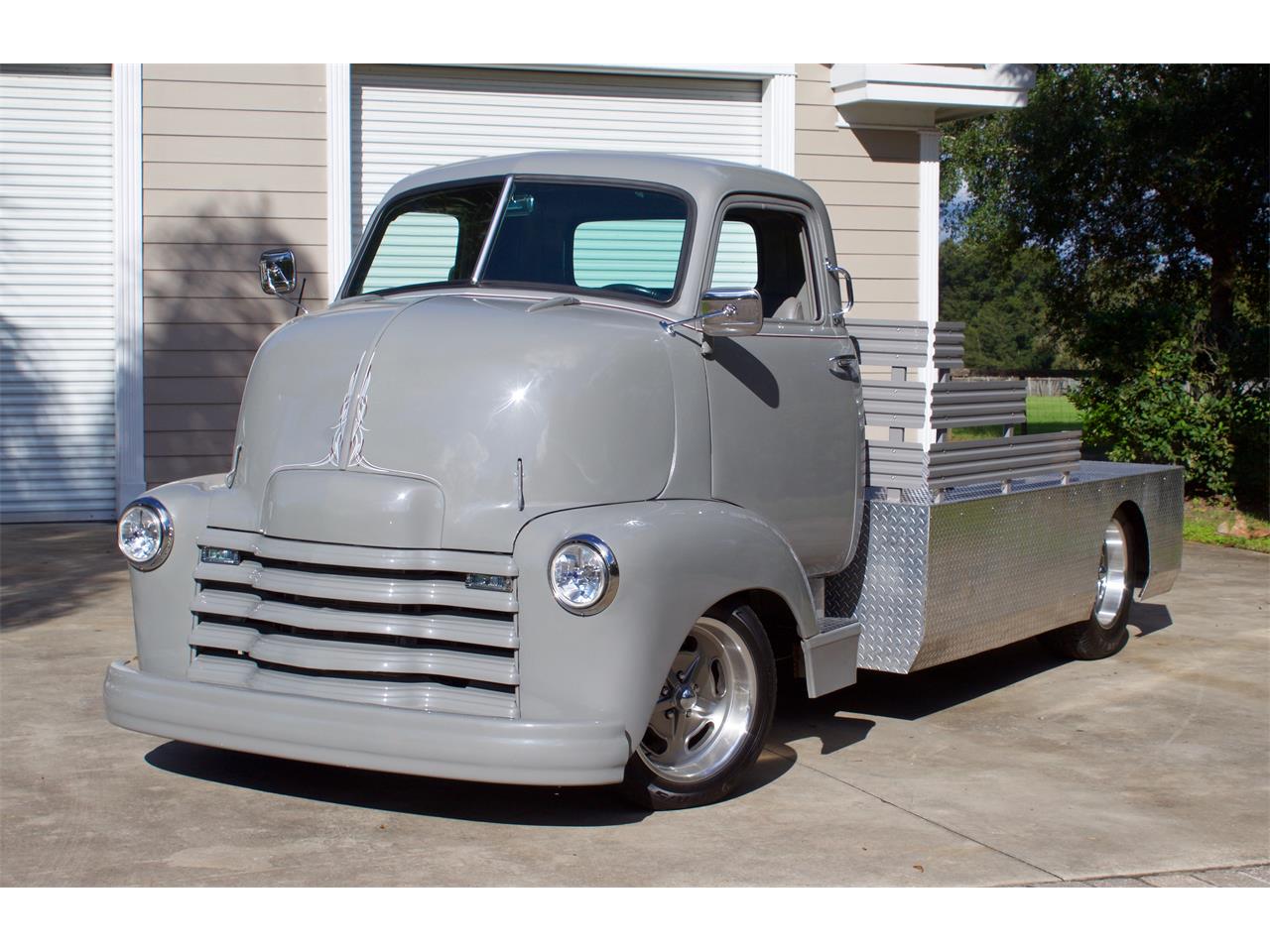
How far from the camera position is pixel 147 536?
16.7 feet

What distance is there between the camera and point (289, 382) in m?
5.14

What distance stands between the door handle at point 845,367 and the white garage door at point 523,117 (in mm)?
5891

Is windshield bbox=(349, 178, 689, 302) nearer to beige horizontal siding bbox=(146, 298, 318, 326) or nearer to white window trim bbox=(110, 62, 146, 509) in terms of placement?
beige horizontal siding bbox=(146, 298, 318, 326)

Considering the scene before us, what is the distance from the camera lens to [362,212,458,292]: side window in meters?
5.85

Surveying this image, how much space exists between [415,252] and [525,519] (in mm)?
1861

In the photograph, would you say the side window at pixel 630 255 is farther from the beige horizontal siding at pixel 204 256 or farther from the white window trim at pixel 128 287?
the white window trim at pixel 128 287

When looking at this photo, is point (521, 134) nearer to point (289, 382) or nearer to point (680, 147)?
point (680, 147)

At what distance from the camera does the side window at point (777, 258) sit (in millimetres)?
6062

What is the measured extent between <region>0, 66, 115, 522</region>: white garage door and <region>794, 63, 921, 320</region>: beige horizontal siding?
19.1 ft

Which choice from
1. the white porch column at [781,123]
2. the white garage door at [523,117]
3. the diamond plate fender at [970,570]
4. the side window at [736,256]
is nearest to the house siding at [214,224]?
the white garage door at [523,117]

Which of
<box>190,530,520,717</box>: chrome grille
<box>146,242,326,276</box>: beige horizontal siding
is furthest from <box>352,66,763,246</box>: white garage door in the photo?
<box>190,530,520,717</box>: chrome grille

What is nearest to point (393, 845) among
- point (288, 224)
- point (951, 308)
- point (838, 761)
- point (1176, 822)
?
point (838, 761)

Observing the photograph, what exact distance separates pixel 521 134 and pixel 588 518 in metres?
7.99

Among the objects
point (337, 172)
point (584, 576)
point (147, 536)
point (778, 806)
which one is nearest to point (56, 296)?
point (337, 172)
